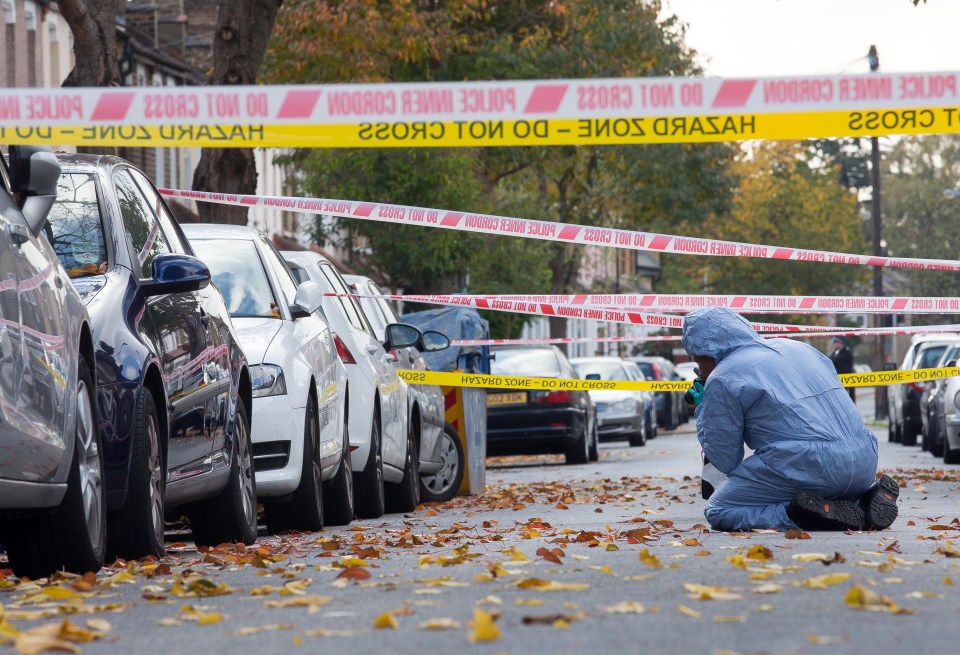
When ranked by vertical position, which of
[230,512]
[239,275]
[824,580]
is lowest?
[230,512]

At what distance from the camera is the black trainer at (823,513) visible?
9109 millimetres

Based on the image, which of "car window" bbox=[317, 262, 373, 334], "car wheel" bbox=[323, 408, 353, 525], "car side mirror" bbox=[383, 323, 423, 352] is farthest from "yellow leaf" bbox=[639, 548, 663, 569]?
"car side mirror" bbox=[383, 323, 423, 352]

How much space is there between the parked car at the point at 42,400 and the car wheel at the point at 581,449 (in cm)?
1823

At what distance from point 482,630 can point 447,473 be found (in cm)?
1097

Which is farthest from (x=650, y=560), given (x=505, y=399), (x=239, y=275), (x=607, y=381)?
(x=505, y=399)

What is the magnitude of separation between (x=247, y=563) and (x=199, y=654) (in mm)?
2827

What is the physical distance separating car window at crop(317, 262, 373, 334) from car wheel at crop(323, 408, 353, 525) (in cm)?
143

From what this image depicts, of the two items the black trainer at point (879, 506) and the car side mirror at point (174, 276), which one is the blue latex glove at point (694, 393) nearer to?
→ the black trainer at point (879, 506)

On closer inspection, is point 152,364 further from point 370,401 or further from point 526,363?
point 526,363

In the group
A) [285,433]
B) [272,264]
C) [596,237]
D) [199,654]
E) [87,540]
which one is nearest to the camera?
[199,654]

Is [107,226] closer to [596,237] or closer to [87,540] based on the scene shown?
[87,540]

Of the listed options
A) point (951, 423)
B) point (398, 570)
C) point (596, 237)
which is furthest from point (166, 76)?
point (398, 570)

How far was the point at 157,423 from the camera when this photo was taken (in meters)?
7.80

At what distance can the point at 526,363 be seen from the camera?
25266mm
